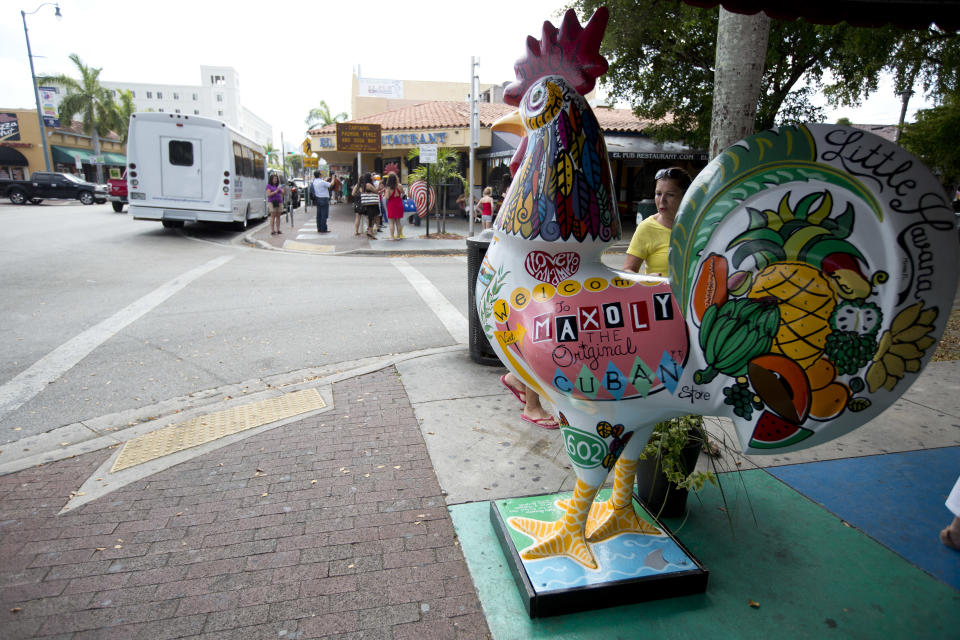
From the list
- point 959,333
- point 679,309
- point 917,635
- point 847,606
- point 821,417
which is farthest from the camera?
point 959,333

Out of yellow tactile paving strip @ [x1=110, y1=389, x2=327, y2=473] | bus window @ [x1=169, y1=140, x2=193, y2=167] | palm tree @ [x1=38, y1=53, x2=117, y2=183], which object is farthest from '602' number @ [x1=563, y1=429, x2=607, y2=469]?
palm tree @ [x1=38, y1=53, x2=117, y2=183]

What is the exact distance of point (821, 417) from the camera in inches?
69.0

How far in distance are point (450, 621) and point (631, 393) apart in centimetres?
124

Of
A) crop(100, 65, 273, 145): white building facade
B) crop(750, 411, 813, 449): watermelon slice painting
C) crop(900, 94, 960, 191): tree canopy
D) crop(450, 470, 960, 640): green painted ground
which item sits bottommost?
crop(450, 470, 960, 640): green painted ground

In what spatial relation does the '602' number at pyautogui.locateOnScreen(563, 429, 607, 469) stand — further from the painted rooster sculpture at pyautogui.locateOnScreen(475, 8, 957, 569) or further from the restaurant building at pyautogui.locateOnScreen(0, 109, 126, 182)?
the restaurant building at pyautogui.locateOnScreen(0, 109, 126, 182)

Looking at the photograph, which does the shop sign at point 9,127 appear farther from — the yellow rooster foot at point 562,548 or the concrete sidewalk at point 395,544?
the yellow rooster foot at point 562,548

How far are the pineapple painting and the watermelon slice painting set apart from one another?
22 cm

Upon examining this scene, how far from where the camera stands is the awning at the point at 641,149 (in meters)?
18.8

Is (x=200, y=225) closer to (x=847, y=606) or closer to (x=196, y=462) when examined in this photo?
(x=196, y=462)

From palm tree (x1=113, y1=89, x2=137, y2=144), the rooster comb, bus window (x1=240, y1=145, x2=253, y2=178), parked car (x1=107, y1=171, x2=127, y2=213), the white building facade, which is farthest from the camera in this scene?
the white building facade

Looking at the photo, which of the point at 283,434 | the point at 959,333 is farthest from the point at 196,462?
the point at 959,333

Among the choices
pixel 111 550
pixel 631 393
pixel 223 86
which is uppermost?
pixel 223 86

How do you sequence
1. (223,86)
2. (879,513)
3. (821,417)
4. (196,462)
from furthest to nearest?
(223,86), (196,462), (879,513), (821,417)

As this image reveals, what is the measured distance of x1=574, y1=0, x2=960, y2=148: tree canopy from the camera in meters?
9.72
